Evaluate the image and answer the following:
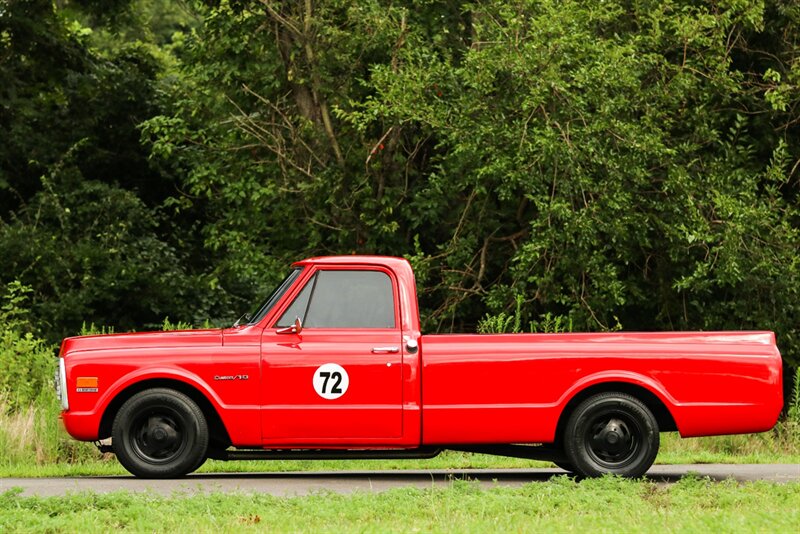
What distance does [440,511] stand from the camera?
9.05 m

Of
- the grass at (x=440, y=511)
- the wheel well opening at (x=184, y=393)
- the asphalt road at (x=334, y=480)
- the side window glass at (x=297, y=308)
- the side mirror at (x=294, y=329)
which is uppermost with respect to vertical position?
the side window glass at (x=297, y=308)

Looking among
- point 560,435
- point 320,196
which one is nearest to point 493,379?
point 560,435

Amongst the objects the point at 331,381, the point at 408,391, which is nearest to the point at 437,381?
the point at 408,391

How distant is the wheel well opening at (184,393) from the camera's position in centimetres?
1153

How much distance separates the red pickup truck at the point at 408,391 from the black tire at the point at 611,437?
0.01 meters

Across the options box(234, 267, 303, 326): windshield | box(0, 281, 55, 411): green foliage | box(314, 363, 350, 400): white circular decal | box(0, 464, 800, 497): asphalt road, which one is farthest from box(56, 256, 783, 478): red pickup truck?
box(0, 281, 55, 411): green foliage

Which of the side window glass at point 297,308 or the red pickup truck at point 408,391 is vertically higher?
the side window glass at point 297,308

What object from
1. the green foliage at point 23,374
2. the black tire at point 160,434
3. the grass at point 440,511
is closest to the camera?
the grass at point 440,511

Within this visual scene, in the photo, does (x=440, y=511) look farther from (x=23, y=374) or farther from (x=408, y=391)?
(x=23, y=374)

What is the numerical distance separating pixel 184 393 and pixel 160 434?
406 mm

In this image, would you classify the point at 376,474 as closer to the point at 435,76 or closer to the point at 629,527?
the point at 629,527

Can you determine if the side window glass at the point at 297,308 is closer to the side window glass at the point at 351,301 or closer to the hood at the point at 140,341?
the side window glass at the point at 351,301

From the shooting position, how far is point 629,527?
836 cm

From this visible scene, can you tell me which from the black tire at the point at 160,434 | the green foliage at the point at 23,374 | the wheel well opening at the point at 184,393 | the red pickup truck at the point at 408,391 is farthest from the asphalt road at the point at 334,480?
the green foliage at the point at 23,374
